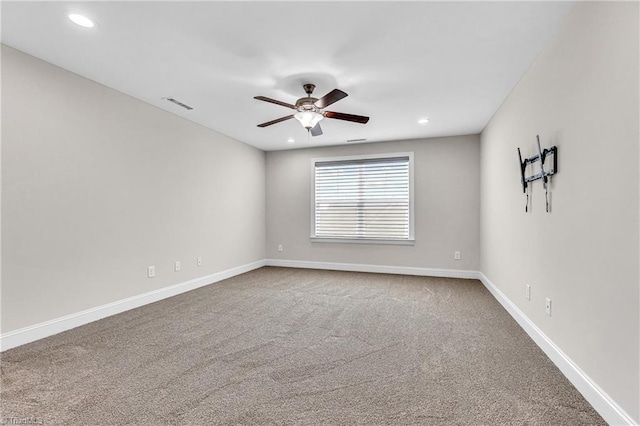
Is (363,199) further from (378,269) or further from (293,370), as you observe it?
(293,370)

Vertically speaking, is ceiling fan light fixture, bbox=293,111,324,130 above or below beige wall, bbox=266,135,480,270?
above

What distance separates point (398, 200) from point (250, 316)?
11.2ft

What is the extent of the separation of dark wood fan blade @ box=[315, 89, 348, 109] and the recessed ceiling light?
178cm

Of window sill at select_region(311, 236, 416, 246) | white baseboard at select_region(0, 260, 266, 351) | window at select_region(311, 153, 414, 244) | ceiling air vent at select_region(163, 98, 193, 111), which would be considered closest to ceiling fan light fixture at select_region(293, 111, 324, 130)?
ceiling air vent at select_region(163, 98, 193, 111)

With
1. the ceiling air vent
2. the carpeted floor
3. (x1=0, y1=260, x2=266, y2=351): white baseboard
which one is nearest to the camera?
the carpeted floor

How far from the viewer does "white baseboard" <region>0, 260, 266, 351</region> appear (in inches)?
99.2

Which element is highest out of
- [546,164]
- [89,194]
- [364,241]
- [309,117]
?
[309,117]

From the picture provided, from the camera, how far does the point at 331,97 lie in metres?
2.76

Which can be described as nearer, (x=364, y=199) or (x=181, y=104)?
→ (x=181, y=104)

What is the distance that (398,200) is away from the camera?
5.58 m

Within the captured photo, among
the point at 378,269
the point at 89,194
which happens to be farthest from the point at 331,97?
the point at 378,269

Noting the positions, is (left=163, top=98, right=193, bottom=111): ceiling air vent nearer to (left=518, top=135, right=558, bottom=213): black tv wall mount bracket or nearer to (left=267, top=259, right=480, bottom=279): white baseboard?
(left=267, top=259, right=480, bottom=279): white baseboard

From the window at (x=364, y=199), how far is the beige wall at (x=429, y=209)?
14cm

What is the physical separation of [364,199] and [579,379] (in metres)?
4.19
